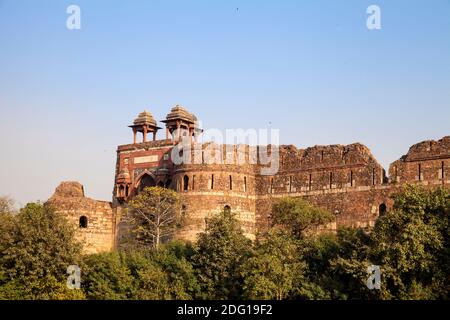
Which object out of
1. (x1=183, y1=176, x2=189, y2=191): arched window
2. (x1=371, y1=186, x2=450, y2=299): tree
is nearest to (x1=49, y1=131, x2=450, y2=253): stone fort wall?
(x1=183, y1=176, x2=189, y2=191): arched window

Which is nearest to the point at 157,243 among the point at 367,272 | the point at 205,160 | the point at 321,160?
the point at 205,160

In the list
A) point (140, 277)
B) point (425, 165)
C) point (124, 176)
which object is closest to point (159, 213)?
point (124, 176)

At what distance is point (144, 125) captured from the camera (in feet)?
211

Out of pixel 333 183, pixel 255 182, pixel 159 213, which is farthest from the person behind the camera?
pixel 255 182

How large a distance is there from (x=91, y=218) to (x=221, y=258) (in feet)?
49.8

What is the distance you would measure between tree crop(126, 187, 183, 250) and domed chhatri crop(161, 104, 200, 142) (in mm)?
6335

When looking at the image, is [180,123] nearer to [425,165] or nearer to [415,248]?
[425,165]

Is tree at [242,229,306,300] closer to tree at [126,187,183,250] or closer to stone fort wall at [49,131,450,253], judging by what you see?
stone fort wall at [49,131,450,253]

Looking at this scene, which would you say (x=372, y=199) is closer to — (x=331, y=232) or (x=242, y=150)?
(x=331, y=232)

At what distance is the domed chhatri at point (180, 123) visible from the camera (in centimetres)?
6291

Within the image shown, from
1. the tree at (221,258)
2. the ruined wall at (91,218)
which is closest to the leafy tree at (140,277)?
the tree at (221,258)

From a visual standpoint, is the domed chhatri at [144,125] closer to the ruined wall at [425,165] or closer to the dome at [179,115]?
the dome at [179,115]

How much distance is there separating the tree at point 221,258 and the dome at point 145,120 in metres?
15.3
